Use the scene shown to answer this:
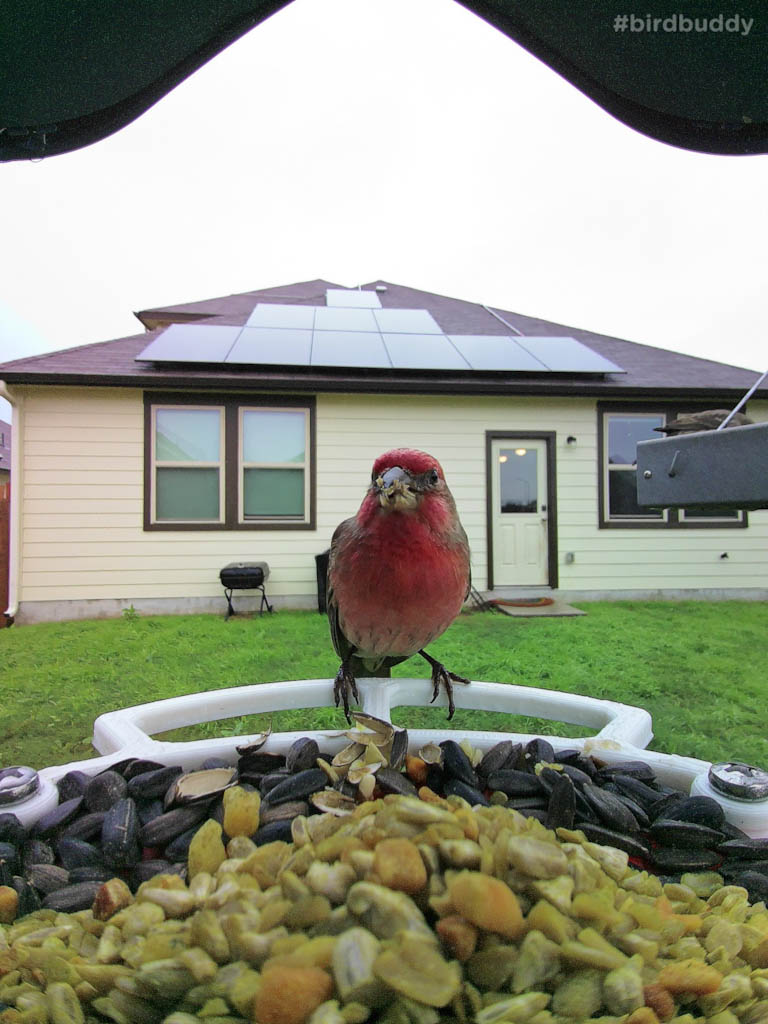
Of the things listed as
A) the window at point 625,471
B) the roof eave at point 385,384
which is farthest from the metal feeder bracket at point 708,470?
the window at point 625,471

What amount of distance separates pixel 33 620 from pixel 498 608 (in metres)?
3.38

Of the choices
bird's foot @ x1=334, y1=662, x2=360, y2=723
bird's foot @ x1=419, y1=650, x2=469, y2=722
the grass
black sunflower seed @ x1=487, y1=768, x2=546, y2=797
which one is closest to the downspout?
the grass

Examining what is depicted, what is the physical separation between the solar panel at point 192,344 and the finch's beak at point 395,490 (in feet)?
11.9

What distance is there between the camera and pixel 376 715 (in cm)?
94

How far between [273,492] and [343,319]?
85.5 inches

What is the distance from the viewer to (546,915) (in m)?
A: 0.38

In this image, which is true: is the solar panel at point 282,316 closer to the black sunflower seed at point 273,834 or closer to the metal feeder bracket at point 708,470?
the metal feeder bracket at point 708,470

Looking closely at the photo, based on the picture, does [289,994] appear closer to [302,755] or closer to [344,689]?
[302,755]

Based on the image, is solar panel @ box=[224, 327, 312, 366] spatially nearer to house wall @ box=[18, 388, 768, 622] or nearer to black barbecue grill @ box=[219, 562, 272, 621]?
house wall @ box=[18, 388, 768, 622]

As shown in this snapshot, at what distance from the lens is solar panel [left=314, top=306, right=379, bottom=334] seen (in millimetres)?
5227

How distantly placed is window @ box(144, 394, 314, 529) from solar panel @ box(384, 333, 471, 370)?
0.83 metres

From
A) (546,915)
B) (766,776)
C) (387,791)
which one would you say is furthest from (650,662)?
(546,915)

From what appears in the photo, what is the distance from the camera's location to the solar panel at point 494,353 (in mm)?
4445

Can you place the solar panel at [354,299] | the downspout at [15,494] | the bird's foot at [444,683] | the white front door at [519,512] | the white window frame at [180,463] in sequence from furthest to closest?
the solar panel at [354,299] → the white front door at [519,512] → the white window frame at [180,463] → the downspout at [15,494] → the bird's foot at [444,683]
